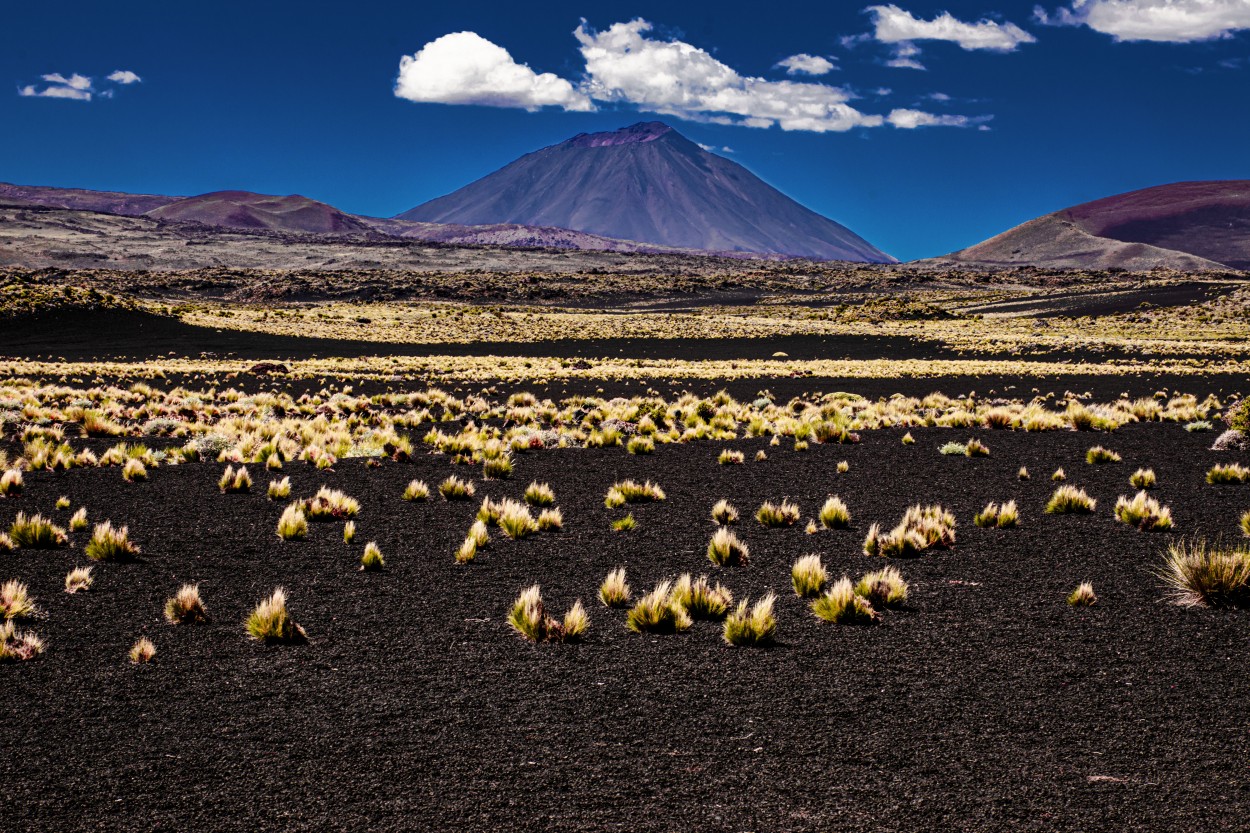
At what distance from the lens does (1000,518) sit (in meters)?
10.3

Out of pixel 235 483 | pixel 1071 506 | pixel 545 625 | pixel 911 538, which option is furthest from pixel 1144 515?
pixel 235 483

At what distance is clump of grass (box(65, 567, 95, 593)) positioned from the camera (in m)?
7.65

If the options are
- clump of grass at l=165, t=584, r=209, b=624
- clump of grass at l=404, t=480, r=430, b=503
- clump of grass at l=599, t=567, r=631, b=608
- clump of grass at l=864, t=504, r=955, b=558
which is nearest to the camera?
clump of grass at l=165, t=584, r=209, b=624

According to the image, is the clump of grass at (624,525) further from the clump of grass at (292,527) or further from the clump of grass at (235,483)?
the clump of grass at (235,483)

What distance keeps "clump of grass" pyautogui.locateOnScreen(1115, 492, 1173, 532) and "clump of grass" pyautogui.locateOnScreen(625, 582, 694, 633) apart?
6134 mm

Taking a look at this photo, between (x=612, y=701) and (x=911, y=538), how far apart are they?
467 centimetres

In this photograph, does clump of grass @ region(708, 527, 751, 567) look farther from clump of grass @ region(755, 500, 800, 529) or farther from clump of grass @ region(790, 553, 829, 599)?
clump of grass @ region(755, 500, 800, 529)

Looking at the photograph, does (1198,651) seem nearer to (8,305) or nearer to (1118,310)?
(8,305)

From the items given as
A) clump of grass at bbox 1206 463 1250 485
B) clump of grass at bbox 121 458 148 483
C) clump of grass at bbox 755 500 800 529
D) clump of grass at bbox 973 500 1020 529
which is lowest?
clump of grass at bbox 121 458 148 483

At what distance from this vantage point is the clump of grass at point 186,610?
6.95 meters

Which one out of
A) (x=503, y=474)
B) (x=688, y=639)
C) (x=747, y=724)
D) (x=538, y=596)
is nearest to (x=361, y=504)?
(x=503, y=474)

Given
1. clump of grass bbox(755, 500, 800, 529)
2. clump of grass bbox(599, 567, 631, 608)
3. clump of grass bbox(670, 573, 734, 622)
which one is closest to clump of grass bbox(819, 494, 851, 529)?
clump of grass bbox(755, 500, 800, 529)

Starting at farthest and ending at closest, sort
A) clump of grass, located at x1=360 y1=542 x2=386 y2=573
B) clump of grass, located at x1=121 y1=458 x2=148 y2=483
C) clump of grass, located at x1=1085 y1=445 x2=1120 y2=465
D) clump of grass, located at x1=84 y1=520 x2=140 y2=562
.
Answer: clump of grass, located at x1=1085 y1=445 x2=1120 y2=465 < clump of grass, located at x1=121 y1=458 x2=148 y2=483 < clump of grass, located at x1=84 y1=520 x2=140 y2=562 < clump of grass, located at x1=360 y1=542 x2=386 y2=573

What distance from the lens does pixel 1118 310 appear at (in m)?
81.0
